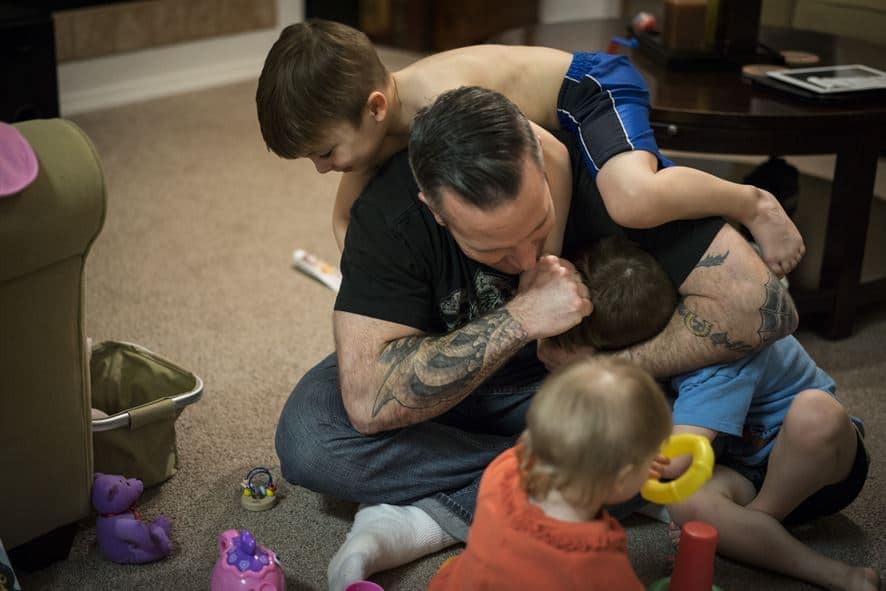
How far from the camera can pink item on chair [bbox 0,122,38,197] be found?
4.15 feet

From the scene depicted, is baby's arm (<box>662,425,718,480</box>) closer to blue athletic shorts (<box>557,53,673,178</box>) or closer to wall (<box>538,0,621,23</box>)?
blue athletic shorts (<box>557,53,673,178</box>)

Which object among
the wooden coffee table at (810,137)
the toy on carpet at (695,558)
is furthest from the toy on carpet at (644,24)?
the toy on carpet at (695,558)

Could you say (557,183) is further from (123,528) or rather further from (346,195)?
(123,528)

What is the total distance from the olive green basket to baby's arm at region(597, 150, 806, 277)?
0.75m

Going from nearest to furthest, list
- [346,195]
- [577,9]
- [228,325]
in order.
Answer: [346,195]
[228,325]
[577,9]

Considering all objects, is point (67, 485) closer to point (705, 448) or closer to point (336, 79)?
point (336, 79)

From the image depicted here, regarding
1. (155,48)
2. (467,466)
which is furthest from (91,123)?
(467,466)

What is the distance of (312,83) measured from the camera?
1509 mm

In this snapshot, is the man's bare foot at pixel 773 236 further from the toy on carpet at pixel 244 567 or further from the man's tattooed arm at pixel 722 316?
the toy on carpet at pixel 244 567

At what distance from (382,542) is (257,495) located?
29cm

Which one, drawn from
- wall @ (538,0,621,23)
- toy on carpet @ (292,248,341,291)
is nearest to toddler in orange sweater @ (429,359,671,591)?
toy on carpet @ (292,248,341,291)

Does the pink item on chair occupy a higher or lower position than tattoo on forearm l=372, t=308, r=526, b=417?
higher

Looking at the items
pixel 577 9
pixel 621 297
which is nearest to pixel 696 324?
pixel 621 297

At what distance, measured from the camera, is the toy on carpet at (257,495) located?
1.69 metres
